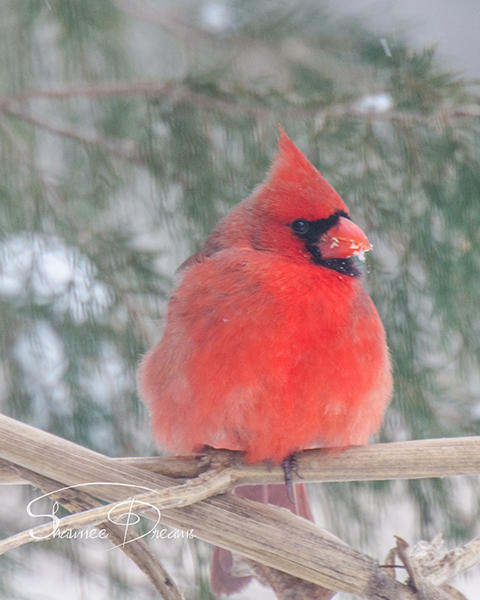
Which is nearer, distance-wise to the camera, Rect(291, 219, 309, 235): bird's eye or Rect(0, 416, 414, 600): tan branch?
Rect(0, 416, 414, 600): tan branch

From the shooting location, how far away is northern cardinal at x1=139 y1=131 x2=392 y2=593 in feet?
2.69

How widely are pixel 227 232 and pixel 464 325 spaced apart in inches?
17.7

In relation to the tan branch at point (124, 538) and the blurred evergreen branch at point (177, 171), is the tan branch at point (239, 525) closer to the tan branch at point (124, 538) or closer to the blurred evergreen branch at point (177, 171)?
the tan branch at point (124, 538)

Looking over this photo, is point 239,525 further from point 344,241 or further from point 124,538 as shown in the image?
point 344,241

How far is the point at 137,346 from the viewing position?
1097 mm

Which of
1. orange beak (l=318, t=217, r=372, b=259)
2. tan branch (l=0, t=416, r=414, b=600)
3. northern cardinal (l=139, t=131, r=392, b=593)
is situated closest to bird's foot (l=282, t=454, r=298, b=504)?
northern cardinal (l=139, t=131, r=392, b=593)

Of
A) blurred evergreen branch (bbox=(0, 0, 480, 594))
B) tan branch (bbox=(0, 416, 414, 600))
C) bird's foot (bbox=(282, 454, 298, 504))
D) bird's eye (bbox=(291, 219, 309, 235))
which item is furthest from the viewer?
blurred evergreen branch (bbox=(0, 0, 480, 594))

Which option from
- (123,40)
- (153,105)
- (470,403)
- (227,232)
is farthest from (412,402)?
(123,40)

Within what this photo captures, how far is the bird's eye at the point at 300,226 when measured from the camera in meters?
0.87

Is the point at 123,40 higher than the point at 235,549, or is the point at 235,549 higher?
the point at 123,40

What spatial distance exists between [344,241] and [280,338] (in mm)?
146

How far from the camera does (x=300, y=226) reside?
873mm

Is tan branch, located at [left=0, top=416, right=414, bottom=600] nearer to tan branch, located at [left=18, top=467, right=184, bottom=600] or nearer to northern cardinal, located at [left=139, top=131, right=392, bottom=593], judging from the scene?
tan branch, located at [left=18, top=467, right=184, bottom=600]

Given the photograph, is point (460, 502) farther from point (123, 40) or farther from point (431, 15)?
point (123, 40)
